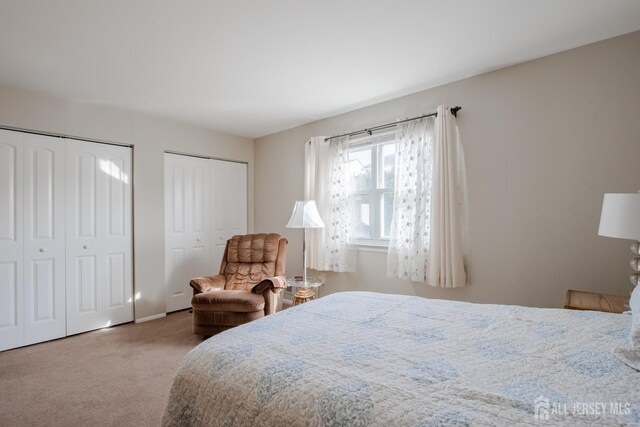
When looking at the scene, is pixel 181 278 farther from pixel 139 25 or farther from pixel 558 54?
pixel 558 54

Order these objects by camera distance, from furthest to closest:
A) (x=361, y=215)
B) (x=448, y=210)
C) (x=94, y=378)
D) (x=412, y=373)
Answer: (x=361, y=215) → (x=448, y=210) → (x=94, y=378) → (x=412, y=373)

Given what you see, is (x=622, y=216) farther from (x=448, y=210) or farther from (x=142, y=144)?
(x=142, y=144)

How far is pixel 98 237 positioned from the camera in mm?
3414

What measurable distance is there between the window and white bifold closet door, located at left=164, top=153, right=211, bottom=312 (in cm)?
207

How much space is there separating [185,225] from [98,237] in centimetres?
97

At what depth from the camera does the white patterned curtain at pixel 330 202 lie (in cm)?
361

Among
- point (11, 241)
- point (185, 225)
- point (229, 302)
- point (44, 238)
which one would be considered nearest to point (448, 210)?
point (229, 302)

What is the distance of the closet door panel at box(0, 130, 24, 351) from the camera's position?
2.87m

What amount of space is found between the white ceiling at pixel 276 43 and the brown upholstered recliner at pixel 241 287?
66.3 inches

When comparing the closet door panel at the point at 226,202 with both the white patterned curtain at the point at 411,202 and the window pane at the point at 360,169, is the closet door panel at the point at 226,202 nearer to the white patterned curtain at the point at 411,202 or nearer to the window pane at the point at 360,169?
the window pane at the point at 360,169

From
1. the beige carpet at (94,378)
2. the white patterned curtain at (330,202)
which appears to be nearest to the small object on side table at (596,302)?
the white patterned curtain at (330,202)

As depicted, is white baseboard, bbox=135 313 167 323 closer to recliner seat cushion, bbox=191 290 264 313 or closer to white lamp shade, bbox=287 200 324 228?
recliner seat cushion, bbox=191 290 264 313

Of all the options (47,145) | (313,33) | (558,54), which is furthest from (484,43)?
(47,145)

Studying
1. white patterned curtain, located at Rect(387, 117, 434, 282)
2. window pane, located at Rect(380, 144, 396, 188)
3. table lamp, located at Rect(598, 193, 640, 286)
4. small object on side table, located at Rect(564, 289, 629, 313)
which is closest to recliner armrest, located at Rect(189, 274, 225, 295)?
white patterned curtain, located at Rect(387, 117, 434, 282)
